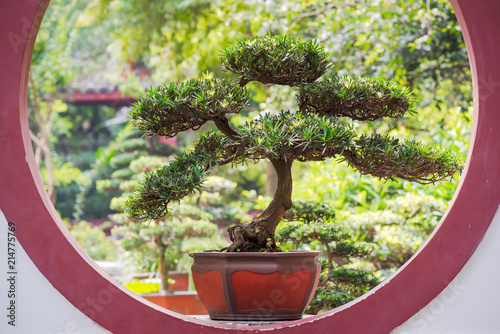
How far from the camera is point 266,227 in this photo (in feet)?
5.54

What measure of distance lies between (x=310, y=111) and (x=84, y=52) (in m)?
8.55

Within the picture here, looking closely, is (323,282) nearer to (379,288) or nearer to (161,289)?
(379,288)

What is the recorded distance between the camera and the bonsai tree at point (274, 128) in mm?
1521

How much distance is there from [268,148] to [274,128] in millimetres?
77

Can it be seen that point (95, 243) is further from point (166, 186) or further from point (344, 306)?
point (344, 306)

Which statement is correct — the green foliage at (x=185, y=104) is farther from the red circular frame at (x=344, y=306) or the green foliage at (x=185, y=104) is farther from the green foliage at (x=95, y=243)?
the green foliage at (x=95, y=243)

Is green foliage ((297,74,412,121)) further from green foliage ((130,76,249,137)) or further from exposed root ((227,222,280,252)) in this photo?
exposed root ((227,222,280,252))

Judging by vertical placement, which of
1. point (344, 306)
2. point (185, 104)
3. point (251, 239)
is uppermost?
point (185, 104)

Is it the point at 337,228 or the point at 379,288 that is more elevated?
the point at 337,228

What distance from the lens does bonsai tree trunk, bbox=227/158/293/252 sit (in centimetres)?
164

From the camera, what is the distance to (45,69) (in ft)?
20.9

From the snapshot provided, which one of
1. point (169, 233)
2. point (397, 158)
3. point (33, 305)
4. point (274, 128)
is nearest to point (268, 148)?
point (274, 128)

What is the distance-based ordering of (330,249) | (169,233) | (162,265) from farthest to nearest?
(162,265), (169,233), (330,249)

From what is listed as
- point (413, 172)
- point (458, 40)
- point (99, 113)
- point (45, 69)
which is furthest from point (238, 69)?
point (99, 113)
